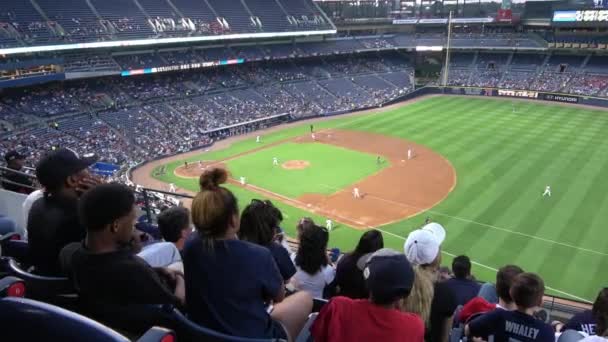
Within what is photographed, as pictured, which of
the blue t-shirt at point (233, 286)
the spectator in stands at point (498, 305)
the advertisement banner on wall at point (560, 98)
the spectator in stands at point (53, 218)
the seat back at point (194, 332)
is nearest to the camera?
the seat back at point (194, 332)

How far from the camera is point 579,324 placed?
4.90 m

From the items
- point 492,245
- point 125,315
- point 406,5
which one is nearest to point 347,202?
point 492,245

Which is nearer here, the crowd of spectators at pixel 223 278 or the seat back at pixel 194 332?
the seat back at pixel 194 332

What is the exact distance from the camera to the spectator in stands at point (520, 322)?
154 inches

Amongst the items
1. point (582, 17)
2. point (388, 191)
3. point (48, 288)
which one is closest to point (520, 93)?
point (582, 17)

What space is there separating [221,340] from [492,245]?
66.3 ft

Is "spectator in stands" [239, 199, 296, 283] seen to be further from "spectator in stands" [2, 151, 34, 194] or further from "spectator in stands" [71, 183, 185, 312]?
"spectator in stands" [2, 151, 34, 194]

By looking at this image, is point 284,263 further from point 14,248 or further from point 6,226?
point 6,226

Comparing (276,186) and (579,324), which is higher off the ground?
(579,324)

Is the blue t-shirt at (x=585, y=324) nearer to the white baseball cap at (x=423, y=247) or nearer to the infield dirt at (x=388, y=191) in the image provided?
the white baseball cap at (x=423, y=247)

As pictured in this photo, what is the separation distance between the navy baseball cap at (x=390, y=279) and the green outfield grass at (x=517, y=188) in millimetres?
16497

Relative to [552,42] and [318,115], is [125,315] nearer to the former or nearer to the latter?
[318,115]

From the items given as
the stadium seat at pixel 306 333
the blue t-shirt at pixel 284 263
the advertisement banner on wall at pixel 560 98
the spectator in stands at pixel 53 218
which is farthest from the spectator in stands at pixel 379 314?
the advertisement banner on wall at pixel 560 98

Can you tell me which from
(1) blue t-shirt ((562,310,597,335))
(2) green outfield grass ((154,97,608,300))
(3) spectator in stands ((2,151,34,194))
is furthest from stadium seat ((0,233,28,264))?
(2) green outfield grass ((154,97,608,300))
